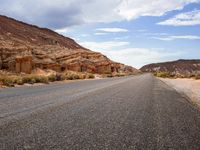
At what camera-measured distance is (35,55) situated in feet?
200

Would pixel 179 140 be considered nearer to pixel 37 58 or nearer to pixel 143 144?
pixel 143 144

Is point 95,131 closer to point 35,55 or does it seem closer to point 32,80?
point 32,80

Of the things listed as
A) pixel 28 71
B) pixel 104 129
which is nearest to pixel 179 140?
pixel 104 129

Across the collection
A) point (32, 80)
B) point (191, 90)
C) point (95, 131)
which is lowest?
point (191, 90)

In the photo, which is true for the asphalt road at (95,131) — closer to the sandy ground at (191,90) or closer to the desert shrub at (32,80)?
the sandy ground at (191,90)

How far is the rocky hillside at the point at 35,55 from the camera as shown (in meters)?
53.7

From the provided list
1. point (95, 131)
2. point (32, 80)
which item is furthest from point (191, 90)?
point (95, 131)

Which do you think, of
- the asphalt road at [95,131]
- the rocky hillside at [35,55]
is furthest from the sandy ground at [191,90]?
the rocky hillside at [35,55]

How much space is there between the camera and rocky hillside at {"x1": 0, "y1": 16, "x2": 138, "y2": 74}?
2116 inches

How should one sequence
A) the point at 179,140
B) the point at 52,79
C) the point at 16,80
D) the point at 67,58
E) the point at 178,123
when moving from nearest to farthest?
the point at 179,140 < the point at 178,123 < the point at 16,80 < the point at 52,79 < the point at 67,58

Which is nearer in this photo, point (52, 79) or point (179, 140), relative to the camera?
point (179, 140)

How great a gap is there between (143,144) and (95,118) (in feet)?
9.48

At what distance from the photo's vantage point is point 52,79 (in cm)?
4038

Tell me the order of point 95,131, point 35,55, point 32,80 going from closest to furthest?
1. point 95,131
2. point 32,80
3. point 35,55
